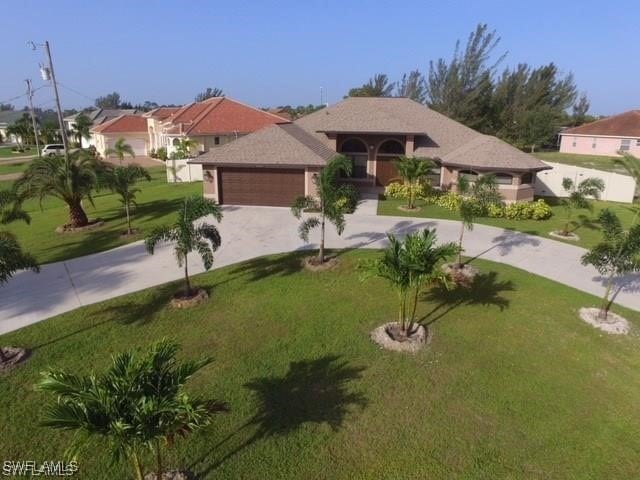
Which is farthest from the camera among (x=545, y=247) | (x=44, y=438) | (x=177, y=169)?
(x=177, y=169)

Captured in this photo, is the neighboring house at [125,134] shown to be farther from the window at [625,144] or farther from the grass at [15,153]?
the window at [625,144]

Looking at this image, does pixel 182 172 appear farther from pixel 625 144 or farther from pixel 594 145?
pixel 625 144

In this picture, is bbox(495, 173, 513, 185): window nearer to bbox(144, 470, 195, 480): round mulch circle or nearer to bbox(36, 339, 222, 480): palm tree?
bbox(144, 470, 195, 480): round mulch circle

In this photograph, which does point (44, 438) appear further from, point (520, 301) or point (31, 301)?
point (520, 301)

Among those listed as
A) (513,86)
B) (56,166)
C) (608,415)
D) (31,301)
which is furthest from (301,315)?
(513,86)

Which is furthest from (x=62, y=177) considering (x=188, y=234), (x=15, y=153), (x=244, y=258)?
(x=15, y=153)

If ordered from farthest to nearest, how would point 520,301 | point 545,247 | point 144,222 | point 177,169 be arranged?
point 177,169
point 144,222
point 545,247
point 520,301

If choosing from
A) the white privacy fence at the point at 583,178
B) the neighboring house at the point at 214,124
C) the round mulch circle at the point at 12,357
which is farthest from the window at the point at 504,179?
the neighboring house at the point at 214,124
